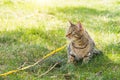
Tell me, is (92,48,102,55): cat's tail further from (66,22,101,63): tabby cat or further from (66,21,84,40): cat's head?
(66,21,84,40): cat's head

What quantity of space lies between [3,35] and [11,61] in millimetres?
1328

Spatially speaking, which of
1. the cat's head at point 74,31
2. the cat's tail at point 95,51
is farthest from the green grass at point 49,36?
the cat's head at point 74,31

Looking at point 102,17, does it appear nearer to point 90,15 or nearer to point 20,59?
point 90,15

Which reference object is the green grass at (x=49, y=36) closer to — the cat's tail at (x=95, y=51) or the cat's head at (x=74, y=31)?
the cat's tail at (x=95, y=51)

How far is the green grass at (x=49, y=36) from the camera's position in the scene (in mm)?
5679

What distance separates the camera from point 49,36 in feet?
24.3

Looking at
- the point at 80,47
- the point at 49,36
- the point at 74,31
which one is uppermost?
the point at 74,31

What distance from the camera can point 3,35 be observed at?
284 inches

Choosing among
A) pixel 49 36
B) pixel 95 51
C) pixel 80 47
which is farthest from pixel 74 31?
pixel 49 36

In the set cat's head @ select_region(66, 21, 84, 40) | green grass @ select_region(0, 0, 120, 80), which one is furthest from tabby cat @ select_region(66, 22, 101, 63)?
green grass @ select_region(0, 0, 120, 80)

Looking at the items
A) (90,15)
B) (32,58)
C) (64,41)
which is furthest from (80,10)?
(32,58)

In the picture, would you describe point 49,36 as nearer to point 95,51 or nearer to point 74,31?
point 95,51

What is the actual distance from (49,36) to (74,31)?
1691 mm

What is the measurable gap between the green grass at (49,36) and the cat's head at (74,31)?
1.43ft
